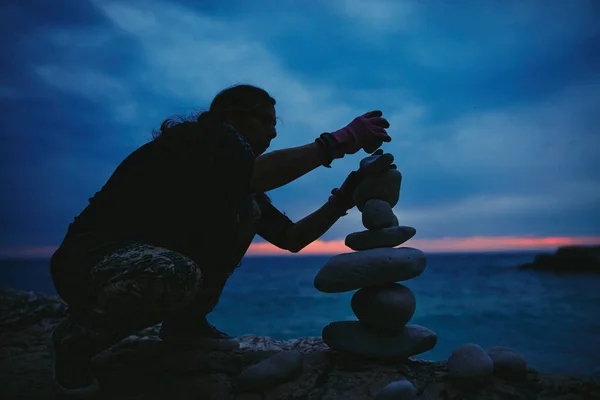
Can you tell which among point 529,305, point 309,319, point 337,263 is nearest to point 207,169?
point 337,263

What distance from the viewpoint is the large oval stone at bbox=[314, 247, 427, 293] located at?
2307 millimetres

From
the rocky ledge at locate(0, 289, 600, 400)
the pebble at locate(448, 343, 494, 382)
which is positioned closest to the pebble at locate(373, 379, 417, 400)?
the rocky ledge at locate(0, 289, 600, 400)

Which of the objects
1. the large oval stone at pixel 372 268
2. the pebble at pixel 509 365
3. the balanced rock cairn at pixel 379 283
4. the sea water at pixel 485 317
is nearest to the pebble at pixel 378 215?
the balanced rock cairn at pixel 379 283

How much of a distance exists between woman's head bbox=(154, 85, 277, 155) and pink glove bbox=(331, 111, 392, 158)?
0.49 m

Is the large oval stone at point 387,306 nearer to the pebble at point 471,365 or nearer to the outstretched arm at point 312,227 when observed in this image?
the pebble at point 471,365

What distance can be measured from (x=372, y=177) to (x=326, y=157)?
518 millimetres

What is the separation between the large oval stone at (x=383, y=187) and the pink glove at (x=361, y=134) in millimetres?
231

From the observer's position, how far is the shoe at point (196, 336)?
2611 millimetres

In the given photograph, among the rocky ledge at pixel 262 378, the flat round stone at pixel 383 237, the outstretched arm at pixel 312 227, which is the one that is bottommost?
the rocky ledge at pixel 262 378

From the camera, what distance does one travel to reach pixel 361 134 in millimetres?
2166

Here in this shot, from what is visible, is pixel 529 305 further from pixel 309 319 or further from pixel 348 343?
pixel 348 343

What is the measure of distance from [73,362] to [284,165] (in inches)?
53.1

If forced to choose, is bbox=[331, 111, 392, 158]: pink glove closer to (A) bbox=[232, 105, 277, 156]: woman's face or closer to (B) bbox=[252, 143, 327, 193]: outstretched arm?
(B) bbox=[252, 143, 327, 193]: outstretched arm

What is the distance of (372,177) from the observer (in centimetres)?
249
